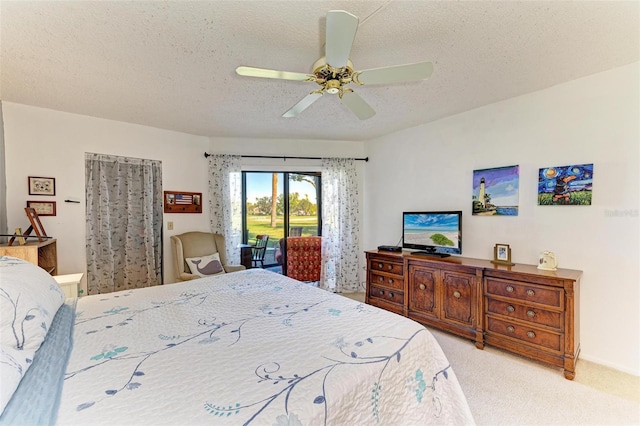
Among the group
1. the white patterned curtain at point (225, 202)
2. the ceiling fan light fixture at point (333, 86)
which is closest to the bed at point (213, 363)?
the ceiling fan light fixture at point (333, 86)

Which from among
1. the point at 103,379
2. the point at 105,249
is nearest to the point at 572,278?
the point at 103,379

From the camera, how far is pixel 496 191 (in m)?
2.94

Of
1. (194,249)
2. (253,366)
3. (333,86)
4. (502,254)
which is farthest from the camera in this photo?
(194,249)

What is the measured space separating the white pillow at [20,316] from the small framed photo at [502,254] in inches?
129

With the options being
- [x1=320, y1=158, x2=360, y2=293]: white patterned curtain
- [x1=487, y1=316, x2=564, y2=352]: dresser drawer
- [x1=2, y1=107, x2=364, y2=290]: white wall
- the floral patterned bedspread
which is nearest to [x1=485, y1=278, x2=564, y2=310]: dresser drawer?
[x1=487, y1=316, x2=564, y2=352]: dresser drawer

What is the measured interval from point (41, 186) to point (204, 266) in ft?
6.25

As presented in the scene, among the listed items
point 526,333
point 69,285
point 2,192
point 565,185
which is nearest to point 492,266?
point 526,333

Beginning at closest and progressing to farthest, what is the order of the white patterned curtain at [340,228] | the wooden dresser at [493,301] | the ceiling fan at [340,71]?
the ceiling fan at [340,71]
the wooden dresser at [493,301]
the white patterned curtain at [340,228]

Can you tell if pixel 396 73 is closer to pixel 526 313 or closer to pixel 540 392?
pixel 526 313

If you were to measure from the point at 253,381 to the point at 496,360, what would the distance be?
243cm

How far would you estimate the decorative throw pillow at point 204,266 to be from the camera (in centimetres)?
346

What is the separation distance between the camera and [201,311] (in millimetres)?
1521

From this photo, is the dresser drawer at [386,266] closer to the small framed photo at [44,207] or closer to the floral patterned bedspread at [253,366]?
the floral patterned bedspread at [253,366]

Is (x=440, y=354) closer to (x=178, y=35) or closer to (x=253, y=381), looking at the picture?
(x=253, y=381)
